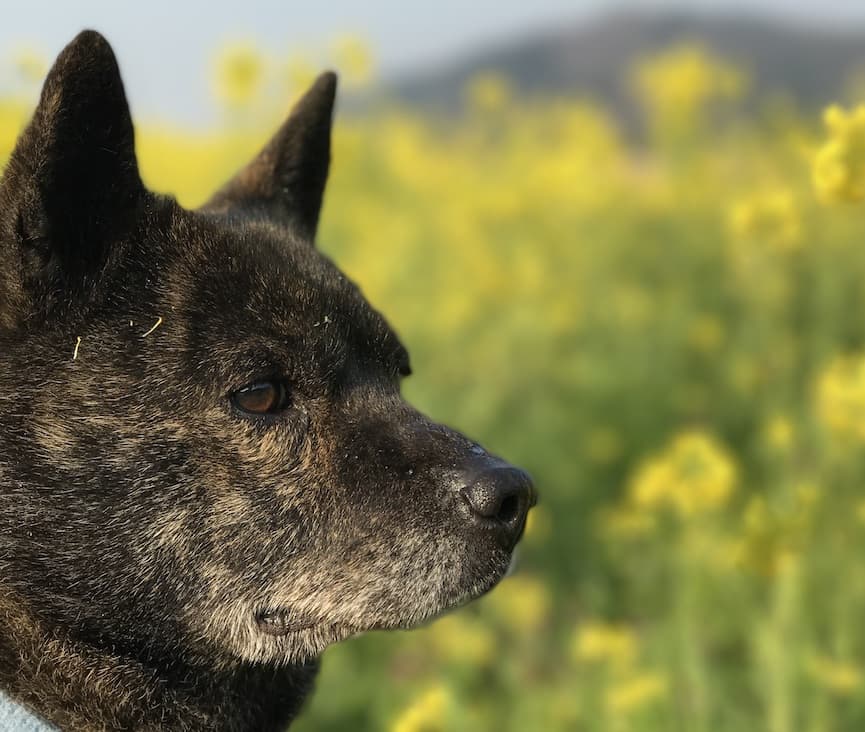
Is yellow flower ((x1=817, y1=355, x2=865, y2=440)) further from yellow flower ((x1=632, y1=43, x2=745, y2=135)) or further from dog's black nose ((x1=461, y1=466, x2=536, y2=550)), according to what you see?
yellow flower ((x1=632, y1=43, x2=745, y2=135))

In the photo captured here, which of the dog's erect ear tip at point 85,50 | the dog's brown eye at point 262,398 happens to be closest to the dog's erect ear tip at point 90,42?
the dog's erect ear tip at point 85,50

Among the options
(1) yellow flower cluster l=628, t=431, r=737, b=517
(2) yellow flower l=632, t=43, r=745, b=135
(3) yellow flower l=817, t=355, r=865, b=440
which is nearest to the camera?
(3) yellow flower l=817, t=355, r=865, b=440

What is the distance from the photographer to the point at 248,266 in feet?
6.56

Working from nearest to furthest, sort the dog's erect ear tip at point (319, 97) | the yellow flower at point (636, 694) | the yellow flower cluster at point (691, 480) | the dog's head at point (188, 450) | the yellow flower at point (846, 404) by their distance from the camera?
the dog's head at point (188, 450), the dog's erect ear tip at point (319, 97), the yellow flower at point (636, 694), the yellow flower at point (846, 404), the yellow flower cluster at point (691, 480)

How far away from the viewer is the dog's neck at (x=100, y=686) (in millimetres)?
1845

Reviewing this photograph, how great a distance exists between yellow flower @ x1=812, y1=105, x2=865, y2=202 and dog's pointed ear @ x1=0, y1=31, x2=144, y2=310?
1.23 metres

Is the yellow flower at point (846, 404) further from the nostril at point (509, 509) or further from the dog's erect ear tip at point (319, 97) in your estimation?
the dog's erect ear tip at point (319, 97)

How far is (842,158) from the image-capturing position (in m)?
1.87

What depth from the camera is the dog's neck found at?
1845mm

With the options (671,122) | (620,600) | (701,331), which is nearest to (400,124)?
(671,122)

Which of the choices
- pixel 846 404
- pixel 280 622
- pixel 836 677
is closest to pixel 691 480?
pixel 846 404

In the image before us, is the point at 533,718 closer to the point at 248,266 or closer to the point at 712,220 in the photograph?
the point at 248,266

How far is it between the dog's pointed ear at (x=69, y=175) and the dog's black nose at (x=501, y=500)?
78cm

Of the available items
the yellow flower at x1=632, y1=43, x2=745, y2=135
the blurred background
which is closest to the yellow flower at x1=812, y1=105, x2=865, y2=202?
the blurred background
